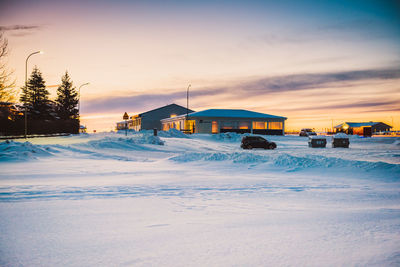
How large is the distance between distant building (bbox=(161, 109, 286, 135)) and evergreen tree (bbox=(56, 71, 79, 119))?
26.6 meters

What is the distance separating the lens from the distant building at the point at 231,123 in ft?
192

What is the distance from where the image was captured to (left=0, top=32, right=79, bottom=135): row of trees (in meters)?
36.3

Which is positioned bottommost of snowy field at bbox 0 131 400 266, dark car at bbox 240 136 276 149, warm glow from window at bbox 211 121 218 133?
snowy field at bbox 0 131 400 266

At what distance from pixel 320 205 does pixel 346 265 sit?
3.44 meters

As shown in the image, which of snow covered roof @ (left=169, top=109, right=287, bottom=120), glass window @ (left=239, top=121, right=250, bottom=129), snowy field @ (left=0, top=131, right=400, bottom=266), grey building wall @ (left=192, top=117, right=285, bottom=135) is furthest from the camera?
glass window @ (left=239, top=121, right=250, bottom=129)

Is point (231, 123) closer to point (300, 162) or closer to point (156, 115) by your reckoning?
point (156, 115)

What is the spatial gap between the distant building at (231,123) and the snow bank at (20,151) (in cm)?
3895

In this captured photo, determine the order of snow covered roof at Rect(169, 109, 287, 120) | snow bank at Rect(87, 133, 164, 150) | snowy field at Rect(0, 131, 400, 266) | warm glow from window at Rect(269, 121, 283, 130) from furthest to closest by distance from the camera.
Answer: warm glow from window at Rect(269, 121, 283, 130), snow covered roof at Rect(169, 109, 287, 120), snow bank at Rect(87, 133, 164, 150), snowy field at Rect(0, 131, 400, 266)

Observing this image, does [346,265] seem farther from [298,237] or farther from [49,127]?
[49,127]

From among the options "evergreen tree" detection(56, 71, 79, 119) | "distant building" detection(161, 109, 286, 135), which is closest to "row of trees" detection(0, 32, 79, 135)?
"evergreen tree" detection(56, 71, 79, 119)

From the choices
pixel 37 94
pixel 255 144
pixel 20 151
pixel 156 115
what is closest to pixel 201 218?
pixel 20 151

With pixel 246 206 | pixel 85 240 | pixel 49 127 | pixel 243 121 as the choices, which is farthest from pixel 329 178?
pixel 243 121

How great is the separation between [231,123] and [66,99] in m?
38.4

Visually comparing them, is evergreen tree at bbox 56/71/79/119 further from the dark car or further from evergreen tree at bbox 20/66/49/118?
the dark car
